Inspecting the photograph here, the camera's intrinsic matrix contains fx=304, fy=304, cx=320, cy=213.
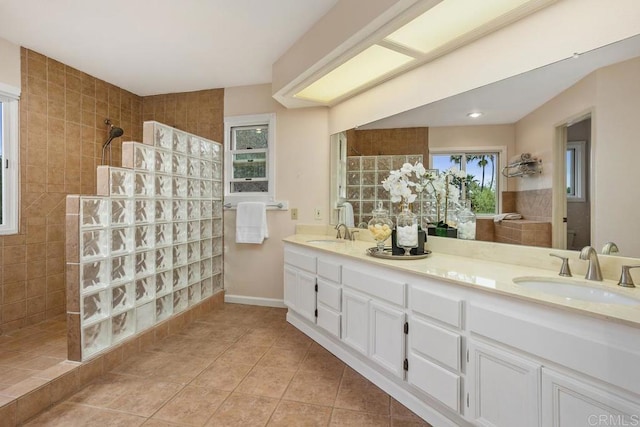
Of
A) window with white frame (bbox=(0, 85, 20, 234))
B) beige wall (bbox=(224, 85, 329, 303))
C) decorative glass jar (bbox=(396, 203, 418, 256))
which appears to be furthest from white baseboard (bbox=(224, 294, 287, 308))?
window with white frame (bbox=(0, 85, 20, 234))

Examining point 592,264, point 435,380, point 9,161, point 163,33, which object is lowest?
point 435,380

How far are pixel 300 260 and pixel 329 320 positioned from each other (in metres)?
0.54

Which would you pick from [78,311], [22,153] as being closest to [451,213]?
[78,311]

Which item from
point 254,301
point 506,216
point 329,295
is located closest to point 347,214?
point 329,295

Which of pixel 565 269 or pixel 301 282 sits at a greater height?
pixel 565 269

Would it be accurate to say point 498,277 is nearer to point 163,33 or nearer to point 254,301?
point 254,301

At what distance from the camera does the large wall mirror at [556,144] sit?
1203 millimetres

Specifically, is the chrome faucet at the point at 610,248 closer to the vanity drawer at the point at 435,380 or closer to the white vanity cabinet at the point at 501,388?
the white vanity cabinet at the point at 501,388

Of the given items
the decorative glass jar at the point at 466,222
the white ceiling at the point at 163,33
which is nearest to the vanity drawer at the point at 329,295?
the decorative glass jar at the point at 466,222

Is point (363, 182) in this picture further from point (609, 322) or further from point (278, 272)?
point (609, 322)

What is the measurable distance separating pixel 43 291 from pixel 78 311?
1.23m

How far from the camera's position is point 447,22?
160 centimetres

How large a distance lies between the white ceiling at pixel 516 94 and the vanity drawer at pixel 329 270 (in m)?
1.12

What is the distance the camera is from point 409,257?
174cm
